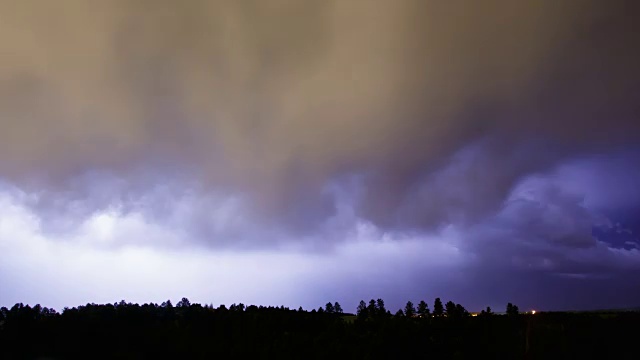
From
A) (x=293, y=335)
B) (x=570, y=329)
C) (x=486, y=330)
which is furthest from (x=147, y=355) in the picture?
(x=570, y=329)

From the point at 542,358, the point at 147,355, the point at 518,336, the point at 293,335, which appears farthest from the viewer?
the point at 518,336

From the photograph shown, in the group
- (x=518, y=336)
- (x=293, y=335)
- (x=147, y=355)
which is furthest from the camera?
(x=518, y=336)

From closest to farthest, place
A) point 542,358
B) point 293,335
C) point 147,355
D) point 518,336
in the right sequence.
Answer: point 147,355 < point 542,358 < point 293,335 < point 518,336

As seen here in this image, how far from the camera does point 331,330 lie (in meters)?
199

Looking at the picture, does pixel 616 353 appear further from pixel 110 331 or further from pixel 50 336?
pixel 50 336

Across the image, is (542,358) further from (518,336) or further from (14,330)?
(14,330)

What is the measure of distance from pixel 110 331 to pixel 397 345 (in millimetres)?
98342

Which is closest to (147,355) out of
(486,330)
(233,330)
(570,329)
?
(233,330)

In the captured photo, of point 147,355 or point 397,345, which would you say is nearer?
point 147,355

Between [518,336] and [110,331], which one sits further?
[518,336]

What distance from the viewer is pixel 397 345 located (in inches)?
6909

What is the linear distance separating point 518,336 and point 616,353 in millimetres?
33174

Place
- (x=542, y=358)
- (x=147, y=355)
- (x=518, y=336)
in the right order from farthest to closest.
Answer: (x=518, y=336) → (x=542, y=358) → (x=147, y=355)

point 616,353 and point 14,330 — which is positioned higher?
point 14,330
